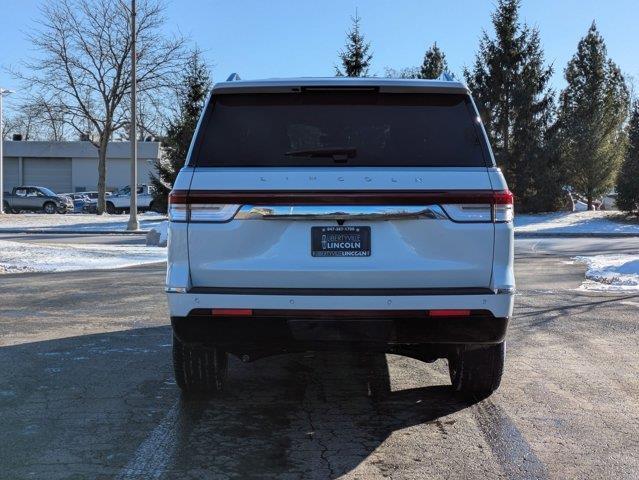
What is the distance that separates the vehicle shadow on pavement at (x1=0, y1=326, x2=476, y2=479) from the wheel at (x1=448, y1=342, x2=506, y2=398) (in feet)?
0.55

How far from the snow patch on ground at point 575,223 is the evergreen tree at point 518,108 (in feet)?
4.39

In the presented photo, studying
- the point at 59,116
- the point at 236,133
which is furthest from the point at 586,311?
the point at 59,116

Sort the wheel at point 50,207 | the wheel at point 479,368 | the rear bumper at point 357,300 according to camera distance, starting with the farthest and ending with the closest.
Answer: the wheel at point 50,207, the wheel at point 479,368, the rear bumper at point 357,300

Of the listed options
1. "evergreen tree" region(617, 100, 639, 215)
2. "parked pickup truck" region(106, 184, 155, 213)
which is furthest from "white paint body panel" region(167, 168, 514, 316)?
"parked pickup truck" region(106, 184, 155, 213)

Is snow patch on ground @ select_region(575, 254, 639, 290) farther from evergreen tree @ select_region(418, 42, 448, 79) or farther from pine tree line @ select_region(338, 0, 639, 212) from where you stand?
evergreen tree @ select_region(418, 42, 448, 79)

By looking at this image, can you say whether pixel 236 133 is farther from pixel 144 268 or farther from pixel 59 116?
pixel 59 116

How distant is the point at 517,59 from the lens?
114 feet

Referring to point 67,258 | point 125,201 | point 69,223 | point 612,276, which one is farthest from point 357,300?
point 125,201

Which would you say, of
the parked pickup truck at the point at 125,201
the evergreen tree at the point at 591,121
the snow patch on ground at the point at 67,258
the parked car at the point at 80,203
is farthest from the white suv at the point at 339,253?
the parked car at the point at 80,203

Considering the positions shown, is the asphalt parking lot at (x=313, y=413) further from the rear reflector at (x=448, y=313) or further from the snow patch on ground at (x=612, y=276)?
the snow patch on ground at (x=612, y=276)

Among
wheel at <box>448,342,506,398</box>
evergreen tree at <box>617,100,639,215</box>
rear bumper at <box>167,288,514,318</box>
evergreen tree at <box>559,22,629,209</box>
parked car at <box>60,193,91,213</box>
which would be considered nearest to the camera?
rear bumper at <box>167,288,514,318</box>

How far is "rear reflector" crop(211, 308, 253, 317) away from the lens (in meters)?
3.98

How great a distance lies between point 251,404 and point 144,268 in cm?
1024

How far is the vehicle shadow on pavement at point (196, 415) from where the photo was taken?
381cm
